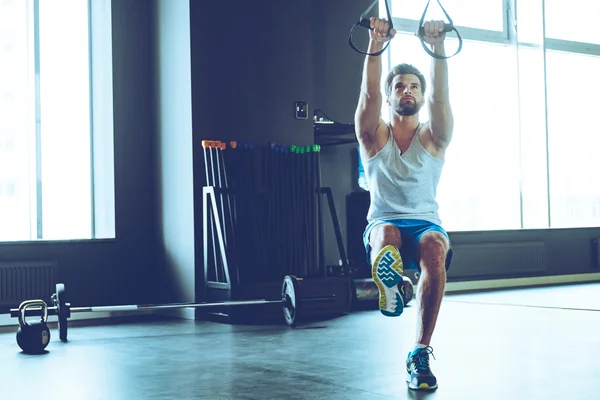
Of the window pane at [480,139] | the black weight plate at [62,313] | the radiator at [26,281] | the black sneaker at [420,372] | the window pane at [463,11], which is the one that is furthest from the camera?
the window pane at [480,139]

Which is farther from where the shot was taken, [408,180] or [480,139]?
[480,139]

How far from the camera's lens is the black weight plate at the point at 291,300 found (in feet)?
15.9

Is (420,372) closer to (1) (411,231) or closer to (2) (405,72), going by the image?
(1) (411,231)

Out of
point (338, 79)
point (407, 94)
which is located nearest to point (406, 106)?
point (407, 94)

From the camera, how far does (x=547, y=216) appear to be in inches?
327

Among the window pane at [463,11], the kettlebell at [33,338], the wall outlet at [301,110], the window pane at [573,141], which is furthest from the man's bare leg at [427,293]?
the window pane at [573,141]

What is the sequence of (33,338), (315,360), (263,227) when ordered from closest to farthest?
1. (315,360)
2. (33,338)
3. (263,227)

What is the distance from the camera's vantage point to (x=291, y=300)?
16.1 feet

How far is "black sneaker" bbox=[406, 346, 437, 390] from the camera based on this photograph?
113 inches

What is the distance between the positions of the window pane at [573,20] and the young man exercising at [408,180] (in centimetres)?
573

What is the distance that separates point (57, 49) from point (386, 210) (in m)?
3.61

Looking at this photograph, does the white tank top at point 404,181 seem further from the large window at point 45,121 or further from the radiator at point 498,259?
the radiator at point 498,259

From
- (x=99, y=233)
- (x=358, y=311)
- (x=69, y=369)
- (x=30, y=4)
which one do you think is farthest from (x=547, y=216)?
(x=69, y=369)

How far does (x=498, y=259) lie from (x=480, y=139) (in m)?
1.19
